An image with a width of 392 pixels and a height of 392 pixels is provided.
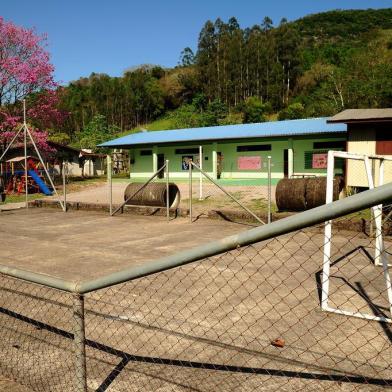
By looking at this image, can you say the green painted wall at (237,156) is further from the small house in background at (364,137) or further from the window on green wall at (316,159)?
the small house in background at (364,137)

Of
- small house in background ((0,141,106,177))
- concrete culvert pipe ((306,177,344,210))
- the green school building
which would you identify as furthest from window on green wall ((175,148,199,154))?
concrete culvert pipe ((306,177,344,210))

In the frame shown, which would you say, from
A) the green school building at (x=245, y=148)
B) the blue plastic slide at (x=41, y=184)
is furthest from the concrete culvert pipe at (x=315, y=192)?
the blue plastic slide at (x=41, y=184)

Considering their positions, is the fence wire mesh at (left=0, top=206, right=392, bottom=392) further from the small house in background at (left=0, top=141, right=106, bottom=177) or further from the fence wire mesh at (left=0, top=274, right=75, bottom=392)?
the small house in background at (left=0, top=141, right=106, bottom=177)

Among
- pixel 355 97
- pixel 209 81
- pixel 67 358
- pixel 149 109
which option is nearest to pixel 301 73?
pixel 209 81

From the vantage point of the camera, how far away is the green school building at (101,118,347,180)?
1107 inches

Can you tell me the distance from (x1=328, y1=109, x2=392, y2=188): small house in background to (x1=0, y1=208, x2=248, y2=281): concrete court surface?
312 inches

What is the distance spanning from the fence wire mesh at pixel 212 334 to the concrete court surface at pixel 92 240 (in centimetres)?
164

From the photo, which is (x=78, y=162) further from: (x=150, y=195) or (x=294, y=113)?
(x=150, y=195)

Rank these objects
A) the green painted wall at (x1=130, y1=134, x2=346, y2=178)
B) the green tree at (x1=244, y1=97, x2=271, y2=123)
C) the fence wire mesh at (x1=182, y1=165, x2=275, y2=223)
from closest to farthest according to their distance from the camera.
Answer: the fence wire mesh at (x1=182, y1=165, x2=275, y2=223) < the green painted wall at (x1=130, y1=134, x2=346, y2=178) < the green tree at (x1=244, y1=97, x2=271, y2=123)

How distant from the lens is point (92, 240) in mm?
10867

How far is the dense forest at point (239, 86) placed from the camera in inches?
1678

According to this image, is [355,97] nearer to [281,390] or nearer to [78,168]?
[78,168]

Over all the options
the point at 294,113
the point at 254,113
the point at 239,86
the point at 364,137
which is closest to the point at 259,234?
the point at 364,137

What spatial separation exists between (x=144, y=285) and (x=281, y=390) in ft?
11.3
